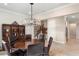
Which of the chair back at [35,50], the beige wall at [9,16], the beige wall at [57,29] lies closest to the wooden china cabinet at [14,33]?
the beige wall at [9,16]

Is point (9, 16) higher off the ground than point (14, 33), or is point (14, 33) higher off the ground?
point (9, 16)

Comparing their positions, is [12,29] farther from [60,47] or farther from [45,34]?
[60,47]

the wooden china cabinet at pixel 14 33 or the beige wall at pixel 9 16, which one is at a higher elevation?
the beige wall at pixel 9 16

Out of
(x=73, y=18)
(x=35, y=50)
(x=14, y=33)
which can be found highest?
(x=73, y=18)

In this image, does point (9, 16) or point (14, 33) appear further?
point (14, 33)

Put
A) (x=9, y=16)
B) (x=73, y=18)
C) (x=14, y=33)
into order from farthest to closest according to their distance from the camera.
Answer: (x=14, y=33) → (x=73, y=18) → (x=9, y=16)

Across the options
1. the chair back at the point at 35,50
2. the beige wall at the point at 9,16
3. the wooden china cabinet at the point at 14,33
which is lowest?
the chair back at the point at 35,50

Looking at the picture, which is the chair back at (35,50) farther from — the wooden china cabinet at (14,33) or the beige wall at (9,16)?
the beige wall at (9,16)

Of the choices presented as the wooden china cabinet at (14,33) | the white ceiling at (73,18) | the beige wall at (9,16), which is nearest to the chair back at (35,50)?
the wooden china cabinet at (14,33)

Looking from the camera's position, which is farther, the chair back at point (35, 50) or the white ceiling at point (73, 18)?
the white ceiling at point (73, 18)

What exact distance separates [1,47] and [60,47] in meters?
1.60

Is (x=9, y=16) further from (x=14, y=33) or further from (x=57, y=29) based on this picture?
(x=57, y=29)

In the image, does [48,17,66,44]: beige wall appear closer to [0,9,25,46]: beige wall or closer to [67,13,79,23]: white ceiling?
[67,13,79,23]: white ceiling

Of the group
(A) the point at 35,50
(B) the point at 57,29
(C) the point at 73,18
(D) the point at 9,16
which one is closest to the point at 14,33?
(D) the point at 9,16
